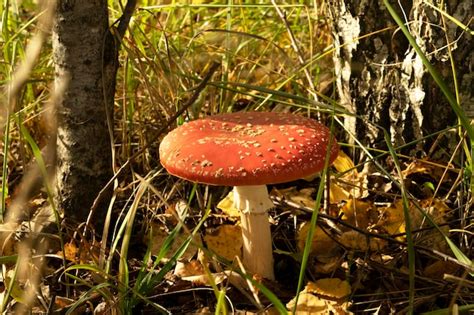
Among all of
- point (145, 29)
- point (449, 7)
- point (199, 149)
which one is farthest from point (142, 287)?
point (145, 29)

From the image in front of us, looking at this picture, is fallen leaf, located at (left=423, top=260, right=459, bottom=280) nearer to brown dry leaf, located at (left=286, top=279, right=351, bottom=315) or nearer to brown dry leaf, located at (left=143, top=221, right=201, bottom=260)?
brown dry leaf, located at (left=286, top=279, right=351, bottom=315)

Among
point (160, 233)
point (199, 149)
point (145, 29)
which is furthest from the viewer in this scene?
point (145, 29)

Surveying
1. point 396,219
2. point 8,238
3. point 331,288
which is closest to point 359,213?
point 396,219

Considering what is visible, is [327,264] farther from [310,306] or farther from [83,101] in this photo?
[83,101]

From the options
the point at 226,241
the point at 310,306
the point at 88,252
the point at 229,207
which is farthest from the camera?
the point at 229,207

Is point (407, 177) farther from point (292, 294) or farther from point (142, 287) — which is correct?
point (142, 287)

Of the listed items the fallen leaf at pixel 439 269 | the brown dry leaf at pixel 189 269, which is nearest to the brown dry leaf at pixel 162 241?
the brown dry leaf at pixel 189 269
